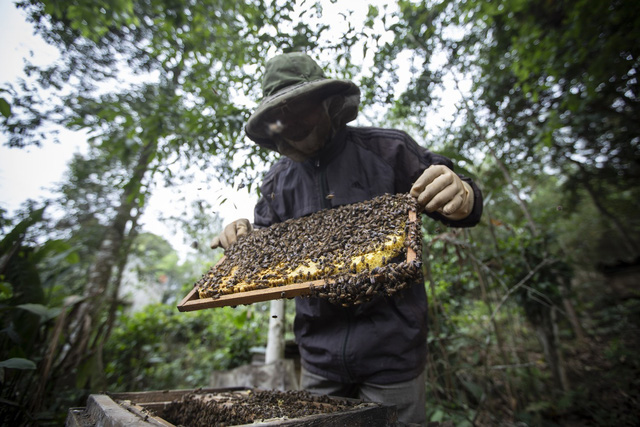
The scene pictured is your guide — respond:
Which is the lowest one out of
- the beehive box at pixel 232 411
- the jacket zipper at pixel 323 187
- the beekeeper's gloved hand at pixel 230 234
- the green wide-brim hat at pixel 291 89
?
the beehive box at pixel 232 411

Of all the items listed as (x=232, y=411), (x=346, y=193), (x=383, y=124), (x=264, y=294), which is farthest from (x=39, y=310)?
(x=383, y=124)

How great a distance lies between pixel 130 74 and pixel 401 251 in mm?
9643

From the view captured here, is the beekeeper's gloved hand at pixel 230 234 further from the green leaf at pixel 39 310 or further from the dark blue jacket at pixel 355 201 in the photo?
the green leaf at pixel 39 310

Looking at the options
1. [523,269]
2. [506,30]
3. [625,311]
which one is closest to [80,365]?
[523,269]

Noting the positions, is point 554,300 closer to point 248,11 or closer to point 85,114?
point 248,11

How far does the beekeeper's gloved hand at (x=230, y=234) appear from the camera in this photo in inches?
105

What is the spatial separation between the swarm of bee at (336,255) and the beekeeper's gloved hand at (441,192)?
10 cm

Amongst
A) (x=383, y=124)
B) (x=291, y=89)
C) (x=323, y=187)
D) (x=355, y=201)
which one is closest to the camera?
(x=291, y=89)

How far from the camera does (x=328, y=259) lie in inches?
72.7

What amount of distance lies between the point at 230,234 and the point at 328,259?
4.02ft

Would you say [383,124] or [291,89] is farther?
[383,124]

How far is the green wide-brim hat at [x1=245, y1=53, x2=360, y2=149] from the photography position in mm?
2247

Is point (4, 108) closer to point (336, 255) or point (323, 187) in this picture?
point (323, 187)

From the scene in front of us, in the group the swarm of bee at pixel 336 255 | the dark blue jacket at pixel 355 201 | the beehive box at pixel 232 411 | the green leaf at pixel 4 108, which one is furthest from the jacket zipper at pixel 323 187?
the green leaf at pixel 4 108
